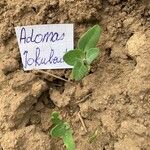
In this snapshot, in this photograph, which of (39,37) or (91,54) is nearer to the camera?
(91,54)

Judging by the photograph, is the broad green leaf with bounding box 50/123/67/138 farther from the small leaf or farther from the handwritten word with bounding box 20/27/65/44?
the handwritten word with bounding box 20/27/65/44

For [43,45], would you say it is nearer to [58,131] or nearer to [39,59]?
[39,59]

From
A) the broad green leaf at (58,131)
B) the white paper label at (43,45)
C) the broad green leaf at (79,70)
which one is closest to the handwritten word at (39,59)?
the white paper label at (43,45)

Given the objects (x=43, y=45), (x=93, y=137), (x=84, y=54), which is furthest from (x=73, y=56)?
(x=93, y=137)

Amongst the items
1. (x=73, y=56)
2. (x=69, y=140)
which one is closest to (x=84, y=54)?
(x=73, y=56)

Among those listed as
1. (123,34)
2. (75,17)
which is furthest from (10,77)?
(123,34)

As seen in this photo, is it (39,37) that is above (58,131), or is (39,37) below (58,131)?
above

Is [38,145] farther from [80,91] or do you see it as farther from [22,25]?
[22,25]
